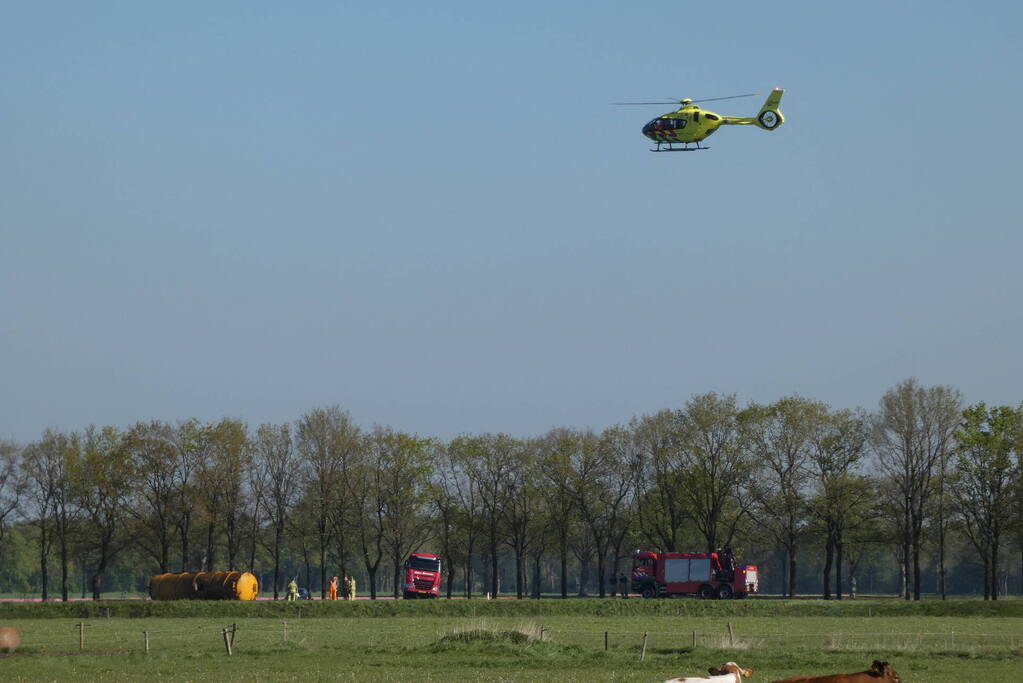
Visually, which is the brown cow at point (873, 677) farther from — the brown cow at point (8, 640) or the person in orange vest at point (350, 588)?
the person in orange vest at point (350, 588)

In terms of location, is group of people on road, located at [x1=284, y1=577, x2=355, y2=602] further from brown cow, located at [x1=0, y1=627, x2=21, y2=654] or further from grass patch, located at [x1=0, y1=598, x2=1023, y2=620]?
brown cow, located at [x1=0, y1=627, x2=21, y2=654]

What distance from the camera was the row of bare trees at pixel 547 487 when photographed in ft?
334

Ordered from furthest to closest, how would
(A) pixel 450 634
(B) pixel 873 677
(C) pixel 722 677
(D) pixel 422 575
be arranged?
(D) pixel 422 575, (A) pixel 450 634, (B) pixel 873 677, (C) pixel 722 677

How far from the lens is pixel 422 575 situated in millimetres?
102250

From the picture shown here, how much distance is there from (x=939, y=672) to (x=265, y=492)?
267 ft

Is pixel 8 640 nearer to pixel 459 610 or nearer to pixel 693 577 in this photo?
pixel 459 610

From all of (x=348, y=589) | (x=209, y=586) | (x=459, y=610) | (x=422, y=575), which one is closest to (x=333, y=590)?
(x=348, y=589)

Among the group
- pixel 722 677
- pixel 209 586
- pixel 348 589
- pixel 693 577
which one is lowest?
pixel 348 589

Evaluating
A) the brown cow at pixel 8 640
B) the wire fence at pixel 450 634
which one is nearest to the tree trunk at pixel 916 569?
the wire fence at pixel 450 634

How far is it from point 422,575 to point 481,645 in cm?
5650

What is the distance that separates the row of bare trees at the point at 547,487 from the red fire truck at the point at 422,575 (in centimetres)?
548

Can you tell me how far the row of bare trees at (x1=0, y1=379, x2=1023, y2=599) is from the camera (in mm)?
101688

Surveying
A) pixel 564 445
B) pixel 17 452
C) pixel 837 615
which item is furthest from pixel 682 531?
pixel 17 452

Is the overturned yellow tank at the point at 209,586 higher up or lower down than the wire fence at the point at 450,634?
lower down
